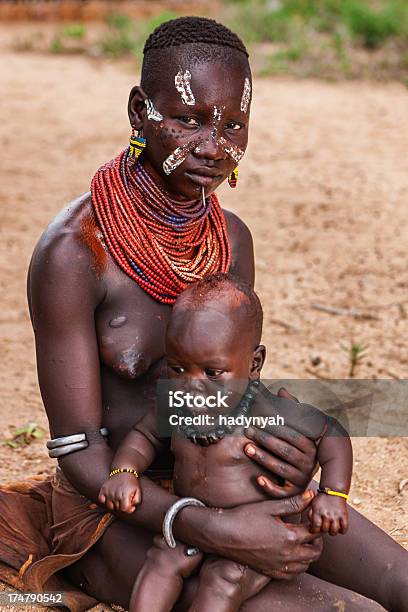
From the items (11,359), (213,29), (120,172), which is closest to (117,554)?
(120,172)

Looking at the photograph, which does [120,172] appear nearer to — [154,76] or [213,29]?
[154,76]

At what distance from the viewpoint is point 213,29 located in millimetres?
3135

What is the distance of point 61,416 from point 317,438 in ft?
2.42

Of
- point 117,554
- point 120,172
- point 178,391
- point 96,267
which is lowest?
point 117,554

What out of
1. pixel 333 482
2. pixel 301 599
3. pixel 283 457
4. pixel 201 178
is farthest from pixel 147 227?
pixel 301 599

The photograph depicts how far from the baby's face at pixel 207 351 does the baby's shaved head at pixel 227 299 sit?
0.05 feet

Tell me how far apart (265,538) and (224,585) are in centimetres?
16

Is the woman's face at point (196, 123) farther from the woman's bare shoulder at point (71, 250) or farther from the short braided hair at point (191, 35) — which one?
the woman's bare shoulder at point (71, 250)

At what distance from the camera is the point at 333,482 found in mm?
2895

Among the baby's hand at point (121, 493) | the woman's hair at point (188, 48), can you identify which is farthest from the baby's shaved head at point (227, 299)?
the woman's hair at point (188, 48)

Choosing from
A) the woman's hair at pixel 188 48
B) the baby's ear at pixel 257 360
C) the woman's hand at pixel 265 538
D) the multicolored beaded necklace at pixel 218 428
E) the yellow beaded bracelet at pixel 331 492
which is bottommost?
the woman's hand at pixel 265 538

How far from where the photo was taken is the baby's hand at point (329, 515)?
284 cm

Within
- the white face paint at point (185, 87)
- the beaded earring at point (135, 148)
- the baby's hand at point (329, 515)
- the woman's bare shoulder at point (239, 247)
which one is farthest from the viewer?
the woman's bare shoulder at point (239, 247)

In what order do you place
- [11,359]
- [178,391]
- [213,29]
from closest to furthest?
[178,391]
[213,29]
[11,359]
